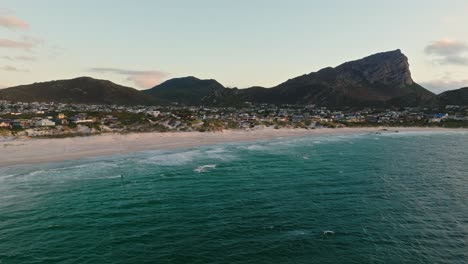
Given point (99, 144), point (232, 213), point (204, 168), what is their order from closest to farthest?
point (232, 213) < point (204, 168) < point (99, 144)

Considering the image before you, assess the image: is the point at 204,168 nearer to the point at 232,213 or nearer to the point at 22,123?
the point at 232,213

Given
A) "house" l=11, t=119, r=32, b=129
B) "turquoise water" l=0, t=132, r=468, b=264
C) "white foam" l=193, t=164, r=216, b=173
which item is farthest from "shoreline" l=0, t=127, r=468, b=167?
"house" l=11, t=119, r=32, b=129

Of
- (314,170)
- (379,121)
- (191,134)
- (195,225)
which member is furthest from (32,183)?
(379,121)

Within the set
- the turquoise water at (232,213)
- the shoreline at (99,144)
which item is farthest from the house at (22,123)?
the turquoise water at (232,213)

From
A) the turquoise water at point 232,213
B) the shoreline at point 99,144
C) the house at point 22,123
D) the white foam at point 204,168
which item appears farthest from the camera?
the house at point 22,123

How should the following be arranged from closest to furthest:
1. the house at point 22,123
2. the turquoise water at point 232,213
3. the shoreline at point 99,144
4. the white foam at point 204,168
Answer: the turquoise water at point 232,213 → the white foam at point 204,168 → the shoreline at point 99,144 → the house at point 22,123

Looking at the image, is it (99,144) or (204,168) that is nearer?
(204,168)

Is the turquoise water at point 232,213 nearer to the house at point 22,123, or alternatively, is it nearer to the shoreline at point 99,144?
the shoreline at point 99,144

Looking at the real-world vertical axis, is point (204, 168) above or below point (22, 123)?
below

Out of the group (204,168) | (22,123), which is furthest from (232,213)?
(22,123)

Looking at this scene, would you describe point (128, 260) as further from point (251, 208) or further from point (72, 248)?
point (251, 208)
